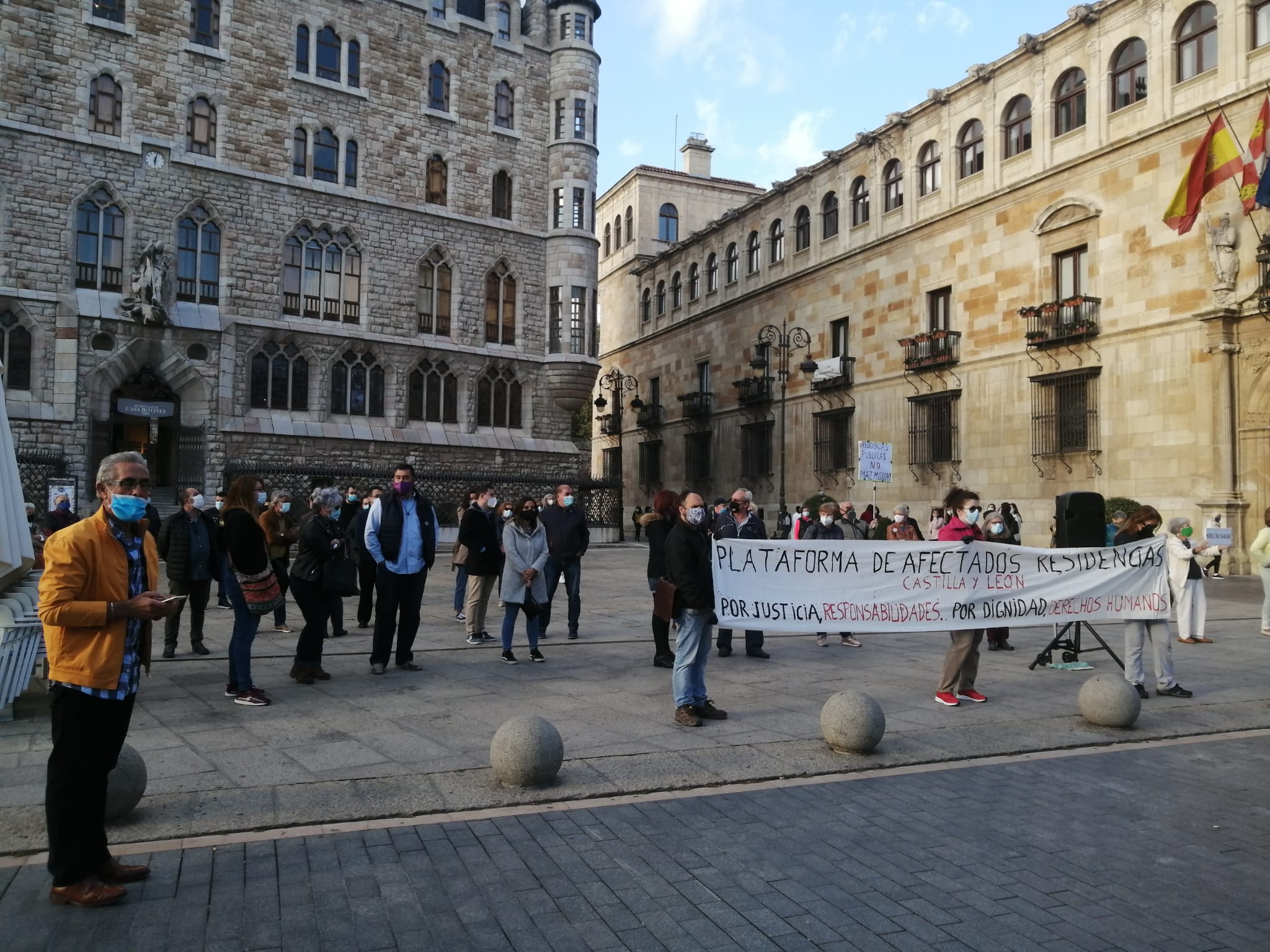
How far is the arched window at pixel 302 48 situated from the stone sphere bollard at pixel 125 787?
33.5 meters

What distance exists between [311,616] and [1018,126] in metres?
28.7

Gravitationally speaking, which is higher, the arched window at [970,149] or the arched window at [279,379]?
the arched window at [970,149]

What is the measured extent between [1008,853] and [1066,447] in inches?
985

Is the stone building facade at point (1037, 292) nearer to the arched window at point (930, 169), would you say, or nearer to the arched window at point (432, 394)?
the arched window at point (930, 169)

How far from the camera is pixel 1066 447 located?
27.6 metres

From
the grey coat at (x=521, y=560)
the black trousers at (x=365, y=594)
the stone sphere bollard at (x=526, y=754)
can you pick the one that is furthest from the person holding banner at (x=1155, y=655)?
the black trousers at (x=365, y=594)

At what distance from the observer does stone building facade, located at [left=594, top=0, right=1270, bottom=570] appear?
23562 millimetres

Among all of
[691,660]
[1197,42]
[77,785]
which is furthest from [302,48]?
[77,785]

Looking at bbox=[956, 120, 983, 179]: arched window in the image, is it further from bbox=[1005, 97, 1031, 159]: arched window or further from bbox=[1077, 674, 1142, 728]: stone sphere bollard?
bbox=[1077, 674, 1142, 728]: stone sphere bollard

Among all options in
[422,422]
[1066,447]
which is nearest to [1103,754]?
[1066,447]

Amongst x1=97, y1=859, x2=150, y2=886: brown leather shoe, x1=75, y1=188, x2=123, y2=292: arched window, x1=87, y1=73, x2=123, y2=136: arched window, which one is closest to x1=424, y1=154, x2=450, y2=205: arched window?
x1=87, y1=73, x2=123, y2=136: arched window

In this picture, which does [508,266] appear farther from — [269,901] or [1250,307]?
[269,901]

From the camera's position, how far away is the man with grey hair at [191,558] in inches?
439

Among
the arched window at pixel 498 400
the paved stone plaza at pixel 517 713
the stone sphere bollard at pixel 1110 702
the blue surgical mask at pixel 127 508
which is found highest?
the arched window at pixel 498 400
